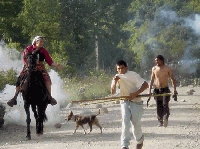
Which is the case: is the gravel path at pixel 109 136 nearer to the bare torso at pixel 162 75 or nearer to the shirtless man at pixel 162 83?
the shirtless man at pixel 162 83

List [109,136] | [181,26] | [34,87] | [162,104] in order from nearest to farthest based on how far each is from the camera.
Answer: [34,87] < [109,136] < [162,104] < [181,26]

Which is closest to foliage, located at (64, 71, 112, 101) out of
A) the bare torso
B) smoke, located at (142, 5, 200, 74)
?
smoke, located at (142, 5, 200, 74)

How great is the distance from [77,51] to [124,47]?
20.4 m

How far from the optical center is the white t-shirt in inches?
408

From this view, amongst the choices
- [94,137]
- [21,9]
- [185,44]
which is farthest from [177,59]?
[94,137]

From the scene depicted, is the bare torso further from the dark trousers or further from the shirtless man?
the dark trousers

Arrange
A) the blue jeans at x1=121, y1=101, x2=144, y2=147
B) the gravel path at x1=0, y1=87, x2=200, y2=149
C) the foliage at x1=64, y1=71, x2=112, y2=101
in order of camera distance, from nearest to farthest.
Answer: the blue jeans at x1=121, y1=101, x2=144, y2=147 < the gravel path at x1=0, y1=87, x2=200, y2=149 < the foliage at x1=64, y1=71, x2=112, y2=101

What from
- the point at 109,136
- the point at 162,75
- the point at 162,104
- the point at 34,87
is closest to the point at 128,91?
the point at 34,87

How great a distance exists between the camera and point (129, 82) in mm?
10391

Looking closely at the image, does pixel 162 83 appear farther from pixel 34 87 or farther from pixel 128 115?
pixel 128 115

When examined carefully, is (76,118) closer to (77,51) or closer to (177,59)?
(77,51)

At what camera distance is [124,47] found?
62219mm

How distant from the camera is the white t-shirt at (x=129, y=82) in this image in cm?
1037

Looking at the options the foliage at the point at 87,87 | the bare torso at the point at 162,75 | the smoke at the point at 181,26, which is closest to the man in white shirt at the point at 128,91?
the bare torso at the point at 162,75
